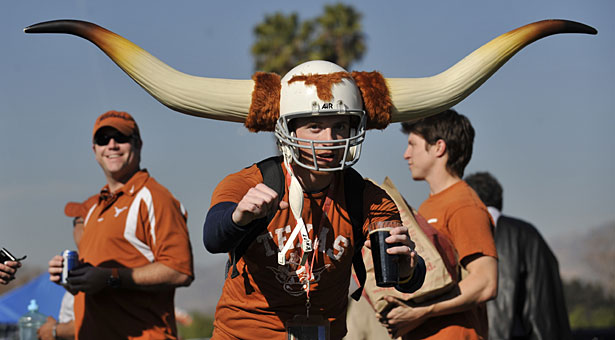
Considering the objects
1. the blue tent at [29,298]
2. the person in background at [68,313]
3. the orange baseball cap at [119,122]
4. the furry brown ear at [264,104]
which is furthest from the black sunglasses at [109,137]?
the blue tent at [29,298]

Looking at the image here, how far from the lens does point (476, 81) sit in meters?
4.28

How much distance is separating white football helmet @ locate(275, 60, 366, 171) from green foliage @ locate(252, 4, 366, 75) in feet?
83.4

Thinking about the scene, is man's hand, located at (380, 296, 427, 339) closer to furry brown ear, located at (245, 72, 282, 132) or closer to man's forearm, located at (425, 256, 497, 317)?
man's forearm, located at (425, 256, 497, 317)

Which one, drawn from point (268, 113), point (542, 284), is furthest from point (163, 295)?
point (542, 284)

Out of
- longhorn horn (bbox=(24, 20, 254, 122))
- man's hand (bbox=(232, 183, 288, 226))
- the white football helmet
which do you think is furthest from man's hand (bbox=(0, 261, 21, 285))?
man's hand (bbox=(232, 183, 288, 226))

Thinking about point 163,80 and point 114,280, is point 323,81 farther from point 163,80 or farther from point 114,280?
point 114,280

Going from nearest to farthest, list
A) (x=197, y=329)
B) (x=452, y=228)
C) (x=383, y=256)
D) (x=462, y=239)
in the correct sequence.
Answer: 1. (x=383, y=256)
2. (x=462, y=239)
3. (x=452, y=228)
4. (x=197, y=329)

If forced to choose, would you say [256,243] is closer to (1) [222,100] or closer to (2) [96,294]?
(1) [222,100]

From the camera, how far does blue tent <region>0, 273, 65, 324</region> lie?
379 inches

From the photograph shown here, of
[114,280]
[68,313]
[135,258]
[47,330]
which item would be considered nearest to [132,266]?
[135,258]

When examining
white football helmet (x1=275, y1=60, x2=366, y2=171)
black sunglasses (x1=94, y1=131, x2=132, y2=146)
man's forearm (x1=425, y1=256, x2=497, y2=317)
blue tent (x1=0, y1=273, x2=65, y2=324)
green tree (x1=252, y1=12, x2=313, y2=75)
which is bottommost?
blue tent (x1=0, y1=273, x2=65, y2=324)

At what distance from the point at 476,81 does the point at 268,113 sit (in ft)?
3.70

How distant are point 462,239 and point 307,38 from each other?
2529cm

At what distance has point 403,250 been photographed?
3.88 m
